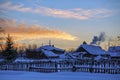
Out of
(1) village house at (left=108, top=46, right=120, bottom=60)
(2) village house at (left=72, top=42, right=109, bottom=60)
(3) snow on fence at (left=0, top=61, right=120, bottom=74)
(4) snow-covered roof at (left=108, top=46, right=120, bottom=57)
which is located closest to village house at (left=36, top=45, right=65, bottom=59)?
(2) village house at (left=72, top=42, right=109, bottom=60)

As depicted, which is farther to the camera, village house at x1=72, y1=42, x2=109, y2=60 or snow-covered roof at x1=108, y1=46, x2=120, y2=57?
snow-covered roof at x1=108, y1=46, x2=120, y2=57

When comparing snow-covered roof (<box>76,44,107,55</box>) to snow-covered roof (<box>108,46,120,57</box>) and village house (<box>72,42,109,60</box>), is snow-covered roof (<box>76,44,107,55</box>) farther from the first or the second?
snow-covered roof (<box>108,46,120,57</box>)

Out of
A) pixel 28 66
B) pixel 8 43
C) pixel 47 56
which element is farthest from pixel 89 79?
pixel 47 56

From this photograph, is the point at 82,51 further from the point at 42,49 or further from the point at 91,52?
the point at 42,49

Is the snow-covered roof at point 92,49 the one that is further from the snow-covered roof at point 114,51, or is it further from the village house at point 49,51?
the village house at point 49,51

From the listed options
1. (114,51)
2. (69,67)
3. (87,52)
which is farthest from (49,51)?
(69,67)

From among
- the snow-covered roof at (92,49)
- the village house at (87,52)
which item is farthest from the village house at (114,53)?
the snow-covered roof at (92,49)

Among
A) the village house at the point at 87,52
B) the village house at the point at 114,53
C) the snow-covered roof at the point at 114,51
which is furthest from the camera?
the snow-covered roof at the point at 114,51

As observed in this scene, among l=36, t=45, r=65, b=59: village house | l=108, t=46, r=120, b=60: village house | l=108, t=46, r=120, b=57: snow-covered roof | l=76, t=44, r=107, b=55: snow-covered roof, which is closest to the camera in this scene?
l=108, t=46, r=120, b=60: village house

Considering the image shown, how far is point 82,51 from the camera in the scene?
7025 cm

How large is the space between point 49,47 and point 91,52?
17.4 meters

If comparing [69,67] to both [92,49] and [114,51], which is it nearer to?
[92,49]

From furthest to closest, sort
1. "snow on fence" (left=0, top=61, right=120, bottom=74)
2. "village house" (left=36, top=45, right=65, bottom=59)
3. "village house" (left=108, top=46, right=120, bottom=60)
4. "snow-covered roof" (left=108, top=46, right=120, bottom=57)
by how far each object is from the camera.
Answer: "village house" (left=36, top=45, right=65, bottom=59) → "snow-covered roof" (left=108, top=46, right=120, bottom=57) → "village house" (left=108, top=46, right=120, bottom=60) → "snow on fence" (left=0, top=61, right=120, bottom=74)

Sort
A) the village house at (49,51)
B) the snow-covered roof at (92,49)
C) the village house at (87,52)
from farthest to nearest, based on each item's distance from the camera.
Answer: the village house at (49,51)
the snow-covered roof at (92,49)
the village house at (87,52)
